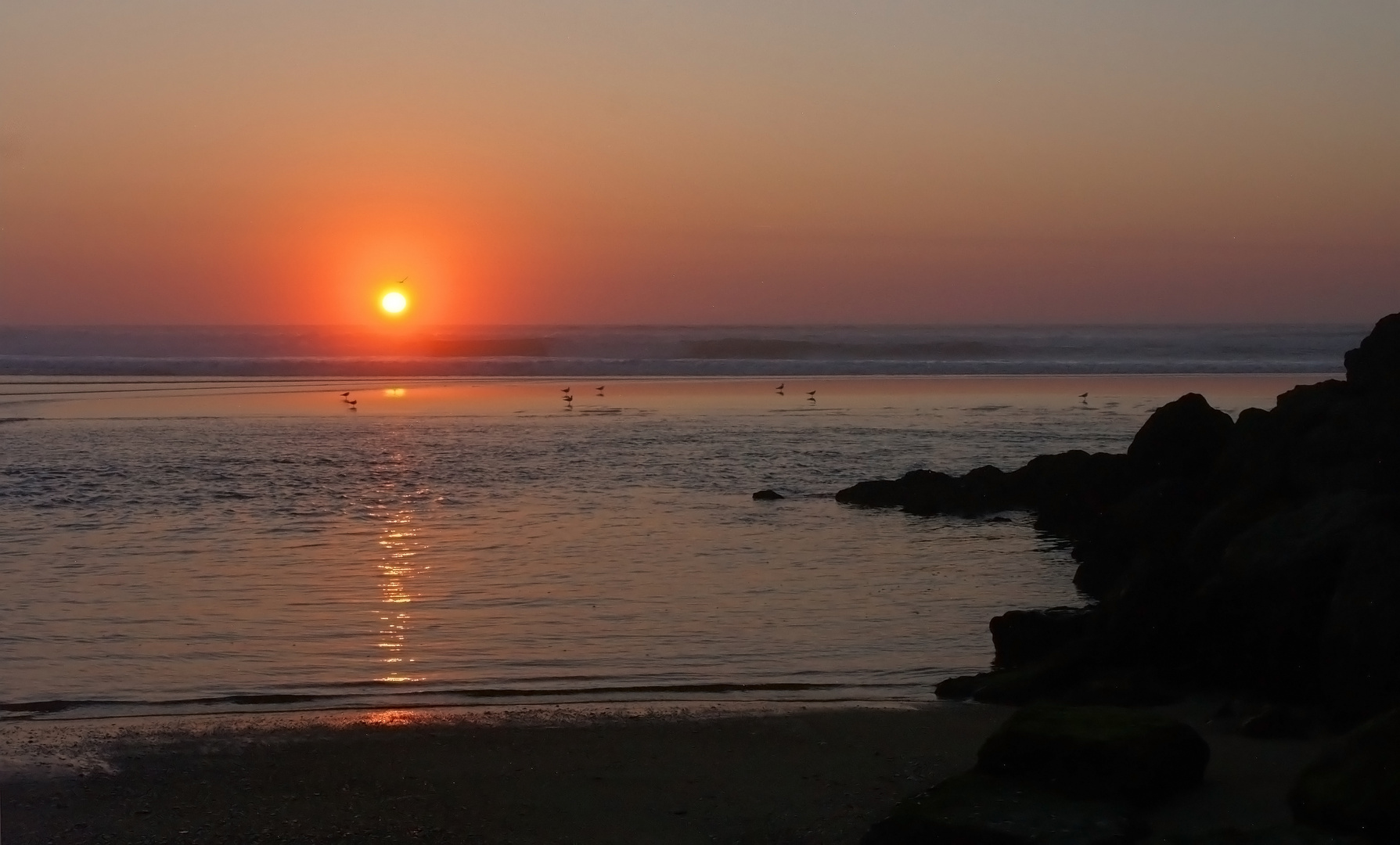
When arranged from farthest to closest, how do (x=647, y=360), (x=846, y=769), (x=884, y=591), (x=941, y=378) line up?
(x=647, y=360) < (x=941, y=378) < (x=884, y=591) < (x=846, y=769)

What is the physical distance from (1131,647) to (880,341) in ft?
246

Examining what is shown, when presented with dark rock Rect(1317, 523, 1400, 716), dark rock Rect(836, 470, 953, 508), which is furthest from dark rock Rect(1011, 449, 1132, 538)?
dark rock Rect(1317, 523, 1400, 716)

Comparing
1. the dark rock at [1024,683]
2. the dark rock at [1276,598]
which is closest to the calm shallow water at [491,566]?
the dark rock at [1024,683]

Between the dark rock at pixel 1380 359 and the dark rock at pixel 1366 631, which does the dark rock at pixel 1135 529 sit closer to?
the dark rock at pixel 1380 359

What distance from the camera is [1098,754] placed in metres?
6.62

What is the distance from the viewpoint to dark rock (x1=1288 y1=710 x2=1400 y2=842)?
5875mm

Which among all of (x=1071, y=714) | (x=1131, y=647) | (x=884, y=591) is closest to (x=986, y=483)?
(x=884, y=591)

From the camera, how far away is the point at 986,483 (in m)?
18.8

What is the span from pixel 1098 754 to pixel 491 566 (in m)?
8.44

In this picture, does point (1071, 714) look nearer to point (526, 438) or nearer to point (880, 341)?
point (526, 438)

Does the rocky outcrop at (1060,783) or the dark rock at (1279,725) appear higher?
the rocky outcrop at (1060,783)

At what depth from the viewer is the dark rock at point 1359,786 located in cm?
588

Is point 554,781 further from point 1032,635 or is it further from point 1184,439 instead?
point 1184,439

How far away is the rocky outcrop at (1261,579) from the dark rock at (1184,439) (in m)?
1.51
